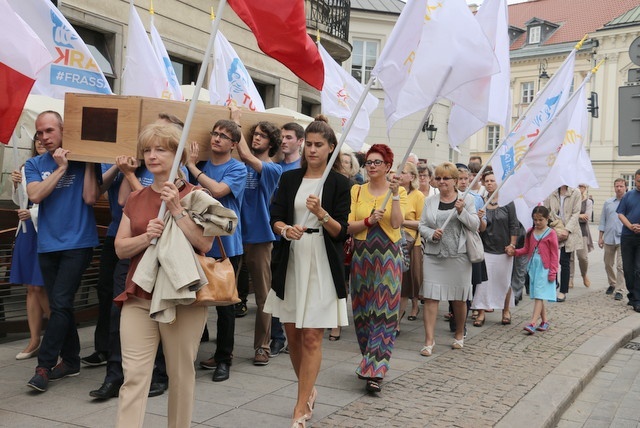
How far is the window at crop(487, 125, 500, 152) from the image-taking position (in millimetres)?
61747

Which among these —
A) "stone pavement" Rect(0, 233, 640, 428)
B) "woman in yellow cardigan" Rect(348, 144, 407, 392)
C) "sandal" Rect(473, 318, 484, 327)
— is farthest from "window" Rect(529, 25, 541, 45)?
"woman in yellow cardigan" Rect(348, 144, 407, 392)

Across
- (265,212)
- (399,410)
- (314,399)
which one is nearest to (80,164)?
(265,212)

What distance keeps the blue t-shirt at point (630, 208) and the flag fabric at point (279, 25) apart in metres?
8.73

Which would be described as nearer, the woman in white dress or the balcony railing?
the woman in white dress

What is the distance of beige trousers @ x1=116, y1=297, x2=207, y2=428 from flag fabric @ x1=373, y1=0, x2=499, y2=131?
7.98 ft

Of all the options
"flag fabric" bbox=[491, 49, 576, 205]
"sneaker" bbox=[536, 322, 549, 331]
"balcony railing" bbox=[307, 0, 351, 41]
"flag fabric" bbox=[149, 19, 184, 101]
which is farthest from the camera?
"balcony railing" bbox=[307, 0, 351, 41]

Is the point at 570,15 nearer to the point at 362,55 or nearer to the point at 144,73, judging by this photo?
the point at 362,55

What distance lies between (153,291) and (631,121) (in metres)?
6.76

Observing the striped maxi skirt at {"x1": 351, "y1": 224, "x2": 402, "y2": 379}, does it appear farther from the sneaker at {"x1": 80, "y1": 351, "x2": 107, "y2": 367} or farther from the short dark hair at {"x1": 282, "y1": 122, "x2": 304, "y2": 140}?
the sneaker at {"x1": 80, "y1": 351, "x2": 107, "y2": 367}

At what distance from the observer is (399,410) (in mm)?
5516

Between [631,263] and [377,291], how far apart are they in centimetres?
754

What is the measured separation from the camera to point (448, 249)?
7.93 metres

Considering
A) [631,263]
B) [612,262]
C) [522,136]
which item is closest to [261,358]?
[522,136]

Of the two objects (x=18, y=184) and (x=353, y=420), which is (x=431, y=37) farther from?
(x=18, y=184)
